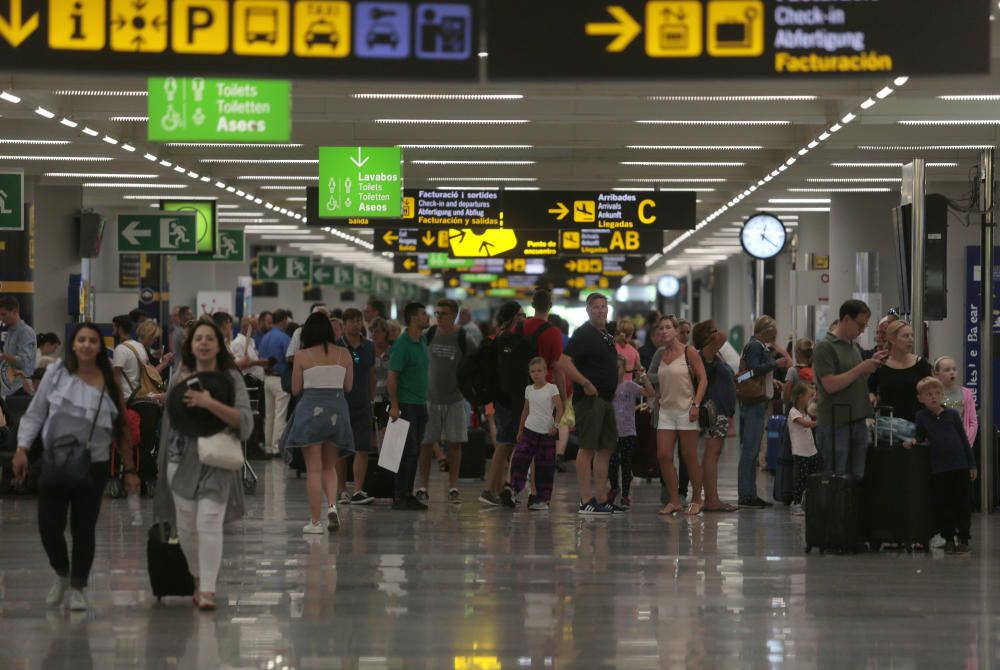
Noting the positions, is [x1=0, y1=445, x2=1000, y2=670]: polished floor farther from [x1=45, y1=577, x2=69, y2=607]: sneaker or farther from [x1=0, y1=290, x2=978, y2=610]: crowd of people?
[x1=0, y1=290, x2=978, y2=610]: crowd of people

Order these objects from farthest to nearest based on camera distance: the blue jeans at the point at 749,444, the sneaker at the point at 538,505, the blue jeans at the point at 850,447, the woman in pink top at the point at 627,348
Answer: the woman in pink top at the point at 627,348
the blue jeans at the point at 749,444
the sneaker at the point at 538,505
the blue jeans at the point at 850,447

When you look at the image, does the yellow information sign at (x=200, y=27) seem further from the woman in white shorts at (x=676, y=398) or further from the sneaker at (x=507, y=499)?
the sneaker at (x=507, y=499)

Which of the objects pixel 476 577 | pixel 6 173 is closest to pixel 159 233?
pixel 6 173

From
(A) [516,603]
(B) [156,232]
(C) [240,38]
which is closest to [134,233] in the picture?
(B) [156,232]

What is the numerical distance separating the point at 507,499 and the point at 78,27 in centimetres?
720

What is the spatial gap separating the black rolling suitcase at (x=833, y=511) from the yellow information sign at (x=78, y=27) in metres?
5.63

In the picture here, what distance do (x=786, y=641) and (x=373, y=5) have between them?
12.0ft

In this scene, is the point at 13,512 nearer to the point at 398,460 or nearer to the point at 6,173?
the point at 398,460

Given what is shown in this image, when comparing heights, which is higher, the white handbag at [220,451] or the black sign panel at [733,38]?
the black sign panel at [733,38]

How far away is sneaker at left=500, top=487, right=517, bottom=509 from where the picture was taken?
1434 cm

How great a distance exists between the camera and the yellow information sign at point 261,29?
8.14 m

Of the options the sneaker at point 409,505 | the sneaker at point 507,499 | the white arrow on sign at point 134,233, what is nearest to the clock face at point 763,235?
the white arrow on sign at point 134,233

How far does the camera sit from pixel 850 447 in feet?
37.5

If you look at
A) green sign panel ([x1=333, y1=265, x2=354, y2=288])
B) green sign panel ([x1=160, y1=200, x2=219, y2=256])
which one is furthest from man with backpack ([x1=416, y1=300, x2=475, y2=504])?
green sign panel ([x1=333, y1=265, x2=354, y2=288])
